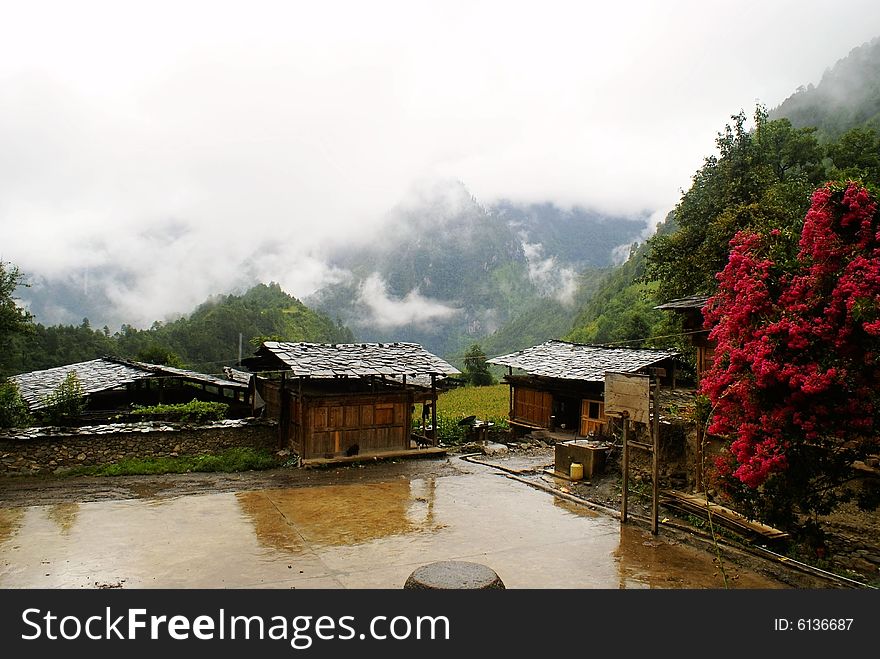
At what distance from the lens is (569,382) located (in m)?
24.6

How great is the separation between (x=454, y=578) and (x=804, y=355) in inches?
237

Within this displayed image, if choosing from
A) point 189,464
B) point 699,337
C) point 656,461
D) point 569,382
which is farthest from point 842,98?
point 189,464

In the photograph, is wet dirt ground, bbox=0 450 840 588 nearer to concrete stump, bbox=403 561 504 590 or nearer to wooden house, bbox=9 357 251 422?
concrete stump, bbox=403 561 504 590

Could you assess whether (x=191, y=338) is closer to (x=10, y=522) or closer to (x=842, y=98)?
(x=10, y=522)

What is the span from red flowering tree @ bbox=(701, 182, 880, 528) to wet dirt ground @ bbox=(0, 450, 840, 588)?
192 centimetres

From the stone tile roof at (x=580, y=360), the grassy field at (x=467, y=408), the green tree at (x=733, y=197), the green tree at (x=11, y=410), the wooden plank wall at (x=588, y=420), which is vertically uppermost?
the green tree at (x=733, y=197)

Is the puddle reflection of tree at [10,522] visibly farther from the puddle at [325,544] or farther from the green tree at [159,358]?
the green tree at [159,358]

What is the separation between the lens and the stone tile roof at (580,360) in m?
22.9

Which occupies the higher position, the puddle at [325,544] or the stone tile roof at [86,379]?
the stone tile roof at [86,379]

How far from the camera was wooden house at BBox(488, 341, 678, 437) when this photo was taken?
76.0ft

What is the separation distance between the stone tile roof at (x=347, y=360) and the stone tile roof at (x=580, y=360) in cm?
654

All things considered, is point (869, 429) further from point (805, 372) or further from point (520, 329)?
point (520, 329)

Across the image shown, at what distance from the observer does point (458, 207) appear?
516 feet

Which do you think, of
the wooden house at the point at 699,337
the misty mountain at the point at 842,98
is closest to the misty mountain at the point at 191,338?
the wooden house at the point at 699,337
